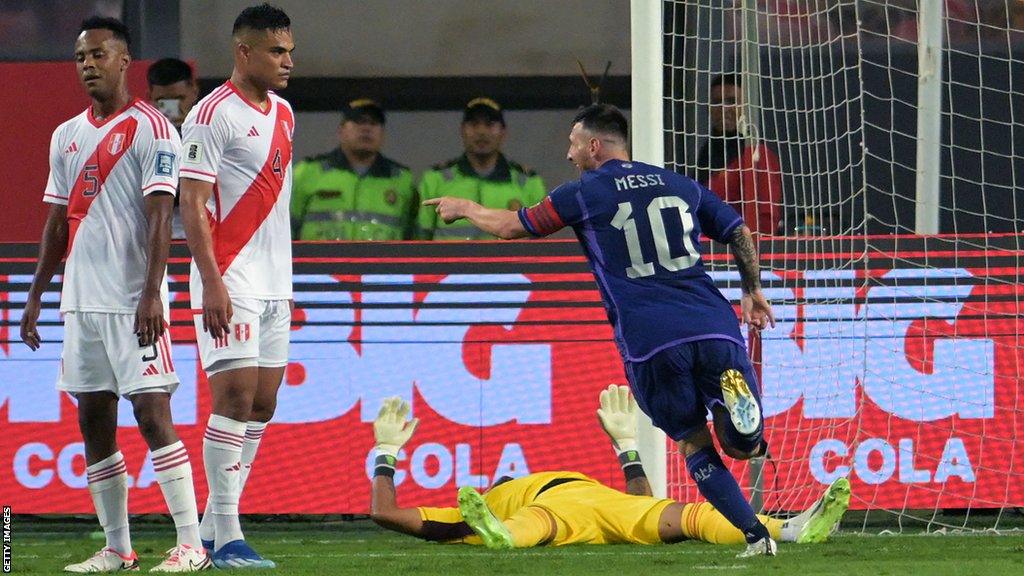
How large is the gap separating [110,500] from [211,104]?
1.43 m

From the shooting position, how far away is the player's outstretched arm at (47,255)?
6.26 m

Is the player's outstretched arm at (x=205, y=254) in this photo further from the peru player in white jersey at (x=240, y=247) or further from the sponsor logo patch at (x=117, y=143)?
the sponsor logo patch at (x=117, y=143)

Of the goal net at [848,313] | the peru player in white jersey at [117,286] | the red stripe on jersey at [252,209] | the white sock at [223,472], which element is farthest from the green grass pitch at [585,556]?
the red stripe on jersey at [252,209]

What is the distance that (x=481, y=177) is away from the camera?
9.55m

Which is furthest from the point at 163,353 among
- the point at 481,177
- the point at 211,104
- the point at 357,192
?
the point at 481,177

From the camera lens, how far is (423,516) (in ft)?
24.5

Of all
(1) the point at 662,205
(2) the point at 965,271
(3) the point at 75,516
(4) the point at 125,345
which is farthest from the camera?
(3) the point at 75,516

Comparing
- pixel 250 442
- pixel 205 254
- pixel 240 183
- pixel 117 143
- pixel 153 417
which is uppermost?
pixel 117 143

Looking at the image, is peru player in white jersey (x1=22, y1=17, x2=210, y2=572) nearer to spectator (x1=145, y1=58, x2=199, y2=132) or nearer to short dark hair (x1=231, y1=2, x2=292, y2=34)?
short dark hair (x1=231, y1=2, x2=292, y2=34)

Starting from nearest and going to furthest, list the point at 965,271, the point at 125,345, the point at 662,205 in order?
the point at 125,345, the point at 662,205, the point at 965,271

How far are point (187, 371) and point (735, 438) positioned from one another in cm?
368

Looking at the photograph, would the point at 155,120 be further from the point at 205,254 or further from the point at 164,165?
the point at 205,254

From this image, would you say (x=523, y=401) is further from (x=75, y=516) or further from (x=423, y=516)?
(x=75, y=516)

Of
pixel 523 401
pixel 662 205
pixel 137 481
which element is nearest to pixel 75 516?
pixel 137 481
